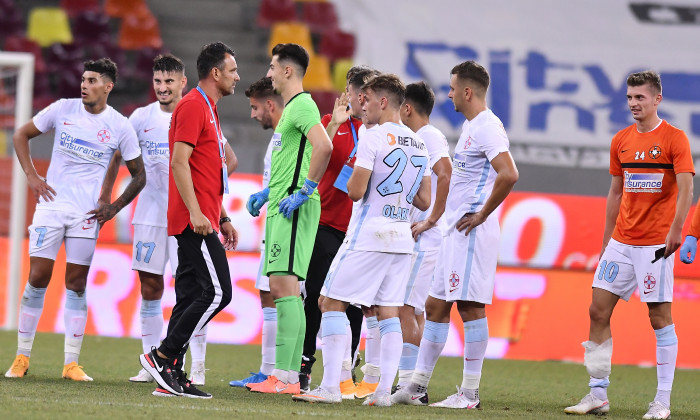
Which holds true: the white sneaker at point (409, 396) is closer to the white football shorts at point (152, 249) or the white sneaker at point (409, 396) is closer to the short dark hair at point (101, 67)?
the white football shorts at point (152, 249)

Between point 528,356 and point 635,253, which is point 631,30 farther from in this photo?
point 635,253

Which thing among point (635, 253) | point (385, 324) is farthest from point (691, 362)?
point (385, 324)

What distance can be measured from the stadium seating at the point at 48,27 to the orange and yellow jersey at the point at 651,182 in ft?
37.2

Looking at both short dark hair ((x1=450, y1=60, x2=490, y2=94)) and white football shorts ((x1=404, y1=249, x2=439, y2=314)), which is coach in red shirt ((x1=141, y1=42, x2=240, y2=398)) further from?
short dark hair ((x1=450, y1=60, x2=490, y2=94))

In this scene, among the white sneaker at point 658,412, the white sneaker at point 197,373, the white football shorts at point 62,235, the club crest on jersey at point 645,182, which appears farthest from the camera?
the white sneaker at point 197,373

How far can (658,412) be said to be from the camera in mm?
5613

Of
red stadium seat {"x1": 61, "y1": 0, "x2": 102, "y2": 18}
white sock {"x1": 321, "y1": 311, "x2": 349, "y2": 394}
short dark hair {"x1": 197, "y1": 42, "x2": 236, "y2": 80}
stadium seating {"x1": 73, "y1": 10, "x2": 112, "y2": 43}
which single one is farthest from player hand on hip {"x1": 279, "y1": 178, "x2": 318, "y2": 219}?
red stadium seat {"x1": 61, "y1": 0, "x2": 102, "y2": 18}

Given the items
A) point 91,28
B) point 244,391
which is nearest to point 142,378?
point 244,391

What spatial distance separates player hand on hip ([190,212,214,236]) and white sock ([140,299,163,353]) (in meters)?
1.65

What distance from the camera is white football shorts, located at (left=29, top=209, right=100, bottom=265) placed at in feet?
20.8

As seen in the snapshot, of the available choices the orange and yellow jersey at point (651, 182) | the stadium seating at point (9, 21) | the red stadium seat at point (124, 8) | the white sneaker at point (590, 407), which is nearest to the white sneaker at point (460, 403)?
the white sneaker at point (590, 407)

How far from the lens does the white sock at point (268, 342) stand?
6.63 meters

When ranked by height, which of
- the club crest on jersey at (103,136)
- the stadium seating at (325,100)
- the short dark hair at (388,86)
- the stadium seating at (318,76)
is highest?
the stadium seating at (318,76)

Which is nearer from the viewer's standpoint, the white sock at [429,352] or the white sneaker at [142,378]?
the white sock at [429,352]
